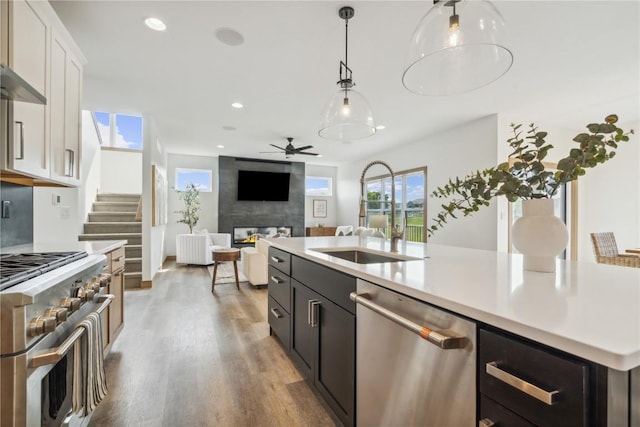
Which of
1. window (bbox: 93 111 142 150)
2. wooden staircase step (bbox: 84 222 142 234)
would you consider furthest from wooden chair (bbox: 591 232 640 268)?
window (bbox: 93 111 142 150)

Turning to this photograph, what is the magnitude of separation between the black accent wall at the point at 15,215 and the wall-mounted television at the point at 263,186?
589cm

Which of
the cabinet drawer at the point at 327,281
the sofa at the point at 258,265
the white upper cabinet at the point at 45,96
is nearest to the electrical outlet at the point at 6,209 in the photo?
the white upper cabinet at the point at 45,96

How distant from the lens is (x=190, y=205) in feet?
24.5

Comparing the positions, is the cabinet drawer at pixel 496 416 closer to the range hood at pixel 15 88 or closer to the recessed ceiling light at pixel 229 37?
the range hood at pixel 15 88

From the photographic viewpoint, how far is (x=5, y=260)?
1344 mm

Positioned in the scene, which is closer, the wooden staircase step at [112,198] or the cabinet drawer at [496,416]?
the cabinet drawer at [496,416]

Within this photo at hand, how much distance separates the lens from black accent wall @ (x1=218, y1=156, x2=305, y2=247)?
796 centimetres

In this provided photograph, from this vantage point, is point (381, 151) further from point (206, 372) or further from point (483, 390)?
point (483, 390)

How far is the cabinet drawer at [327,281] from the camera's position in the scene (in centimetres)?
141

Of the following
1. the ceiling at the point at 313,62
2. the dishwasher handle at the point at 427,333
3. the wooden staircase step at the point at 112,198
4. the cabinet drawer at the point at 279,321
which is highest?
the ceiling at the point at 313,62

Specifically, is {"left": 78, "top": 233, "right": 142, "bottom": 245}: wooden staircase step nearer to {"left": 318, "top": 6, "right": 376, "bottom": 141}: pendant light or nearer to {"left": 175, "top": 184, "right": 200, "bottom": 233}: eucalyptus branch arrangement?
{"left": 175, "top": 184, "right": 200, "bottom": 233}: eucalyptus branch arrangement

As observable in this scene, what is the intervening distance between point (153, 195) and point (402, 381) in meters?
4.72

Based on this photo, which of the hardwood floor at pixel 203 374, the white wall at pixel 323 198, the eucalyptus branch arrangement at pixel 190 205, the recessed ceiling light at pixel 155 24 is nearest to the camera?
the hardwood floor at pixel 203 374

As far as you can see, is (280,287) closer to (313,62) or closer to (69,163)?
(69,163)
